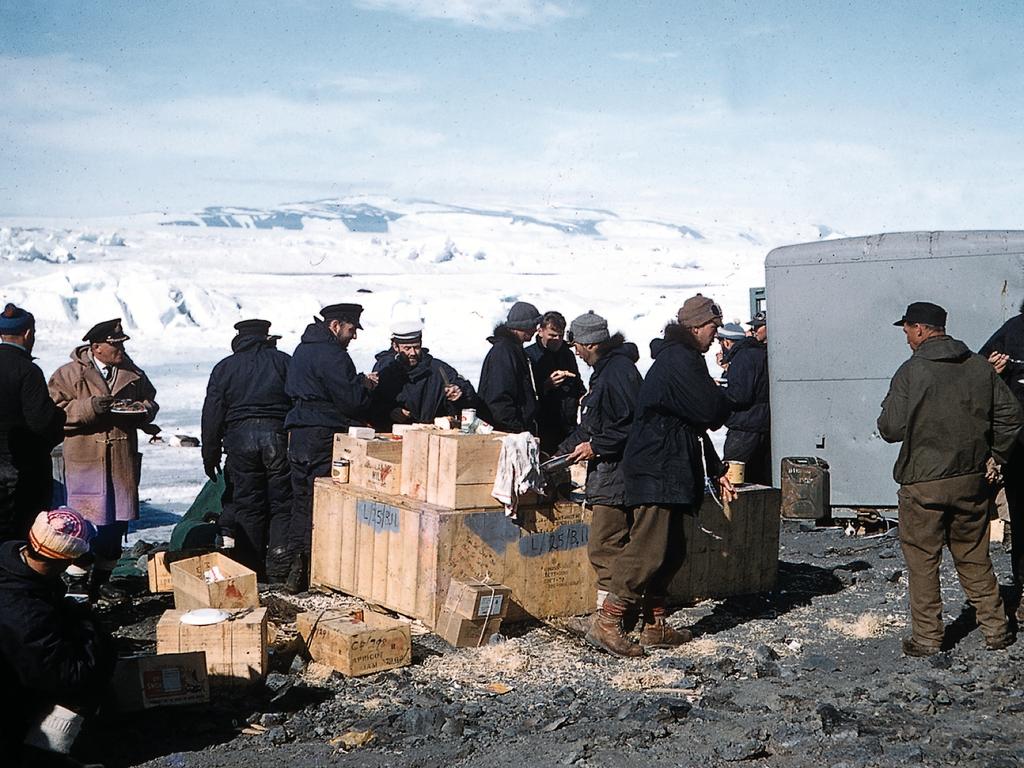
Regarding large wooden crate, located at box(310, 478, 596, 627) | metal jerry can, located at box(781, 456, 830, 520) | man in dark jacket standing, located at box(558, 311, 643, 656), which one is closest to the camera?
man in dark jacket standing, located at box(558, 311, 643, 656)

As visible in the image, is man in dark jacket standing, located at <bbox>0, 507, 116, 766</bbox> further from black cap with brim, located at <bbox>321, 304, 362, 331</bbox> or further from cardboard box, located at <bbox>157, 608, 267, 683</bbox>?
black cap with brim, located at <bbox>321, 304, 362, 331</bbox>

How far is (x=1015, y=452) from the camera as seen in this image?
7441mm

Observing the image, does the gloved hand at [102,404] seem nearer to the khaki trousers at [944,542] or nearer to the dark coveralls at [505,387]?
the dark coveralls at [505,387]

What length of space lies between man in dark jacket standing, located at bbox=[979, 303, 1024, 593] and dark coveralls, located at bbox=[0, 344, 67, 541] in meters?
5.72

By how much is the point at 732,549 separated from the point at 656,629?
4.85 ft

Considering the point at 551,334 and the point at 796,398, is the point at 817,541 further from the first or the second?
the point at 551,334

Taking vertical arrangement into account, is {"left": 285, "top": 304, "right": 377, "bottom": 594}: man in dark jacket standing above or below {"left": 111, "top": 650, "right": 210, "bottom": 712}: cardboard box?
above

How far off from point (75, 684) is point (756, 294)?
403 inches

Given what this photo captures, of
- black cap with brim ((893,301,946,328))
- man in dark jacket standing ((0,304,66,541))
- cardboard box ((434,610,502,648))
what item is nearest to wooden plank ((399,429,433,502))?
cardboard box ((434,610,502,648))

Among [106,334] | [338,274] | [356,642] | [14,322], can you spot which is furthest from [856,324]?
[338,274]

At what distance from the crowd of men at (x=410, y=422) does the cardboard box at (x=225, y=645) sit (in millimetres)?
684

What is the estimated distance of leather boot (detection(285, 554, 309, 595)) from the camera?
8.71 meters

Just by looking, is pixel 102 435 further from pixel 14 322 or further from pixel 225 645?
pixel 225 645

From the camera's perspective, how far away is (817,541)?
11.0m
